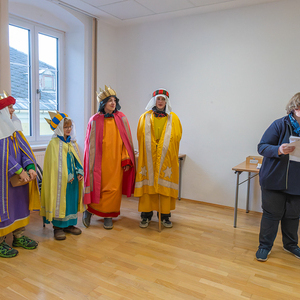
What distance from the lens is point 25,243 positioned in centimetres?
280

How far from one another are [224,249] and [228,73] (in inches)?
92.7

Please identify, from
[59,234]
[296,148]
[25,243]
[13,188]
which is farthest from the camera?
[59,234]

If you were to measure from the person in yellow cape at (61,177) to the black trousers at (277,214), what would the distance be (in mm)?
1816

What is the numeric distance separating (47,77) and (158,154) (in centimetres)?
223

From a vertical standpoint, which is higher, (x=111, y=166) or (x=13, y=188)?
(x=111, y=166)

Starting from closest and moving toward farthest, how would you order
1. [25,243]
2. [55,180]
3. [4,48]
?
1. [25,243]
2. [55,180]
3. [4,48]

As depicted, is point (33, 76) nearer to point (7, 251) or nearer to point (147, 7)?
point (147, 7)

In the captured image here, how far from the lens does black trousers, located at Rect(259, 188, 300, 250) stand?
102 inches

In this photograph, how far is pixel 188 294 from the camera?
7.06 feet

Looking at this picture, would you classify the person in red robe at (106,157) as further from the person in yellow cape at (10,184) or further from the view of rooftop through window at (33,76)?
the view of rooftop through window at (33,76)

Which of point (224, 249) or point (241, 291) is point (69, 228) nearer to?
point (224, 249)

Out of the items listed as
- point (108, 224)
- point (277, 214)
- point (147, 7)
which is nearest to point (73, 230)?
point (108, 224)

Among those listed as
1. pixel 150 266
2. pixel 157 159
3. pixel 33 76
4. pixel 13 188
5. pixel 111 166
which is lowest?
pixel 150 266

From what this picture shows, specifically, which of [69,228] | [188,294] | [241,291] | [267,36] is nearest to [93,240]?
[69,228]
